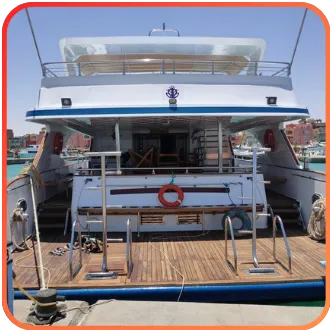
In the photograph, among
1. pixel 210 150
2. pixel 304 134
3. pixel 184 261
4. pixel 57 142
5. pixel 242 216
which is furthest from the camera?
pixel 304 134

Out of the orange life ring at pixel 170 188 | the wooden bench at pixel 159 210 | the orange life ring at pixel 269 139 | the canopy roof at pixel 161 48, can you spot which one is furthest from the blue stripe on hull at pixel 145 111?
the orange life ring at pixel 269 139

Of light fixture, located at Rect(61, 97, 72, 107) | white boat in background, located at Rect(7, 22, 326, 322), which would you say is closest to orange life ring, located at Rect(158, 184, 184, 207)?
white boat in background, located at Rect(7, 22, 326, 322)

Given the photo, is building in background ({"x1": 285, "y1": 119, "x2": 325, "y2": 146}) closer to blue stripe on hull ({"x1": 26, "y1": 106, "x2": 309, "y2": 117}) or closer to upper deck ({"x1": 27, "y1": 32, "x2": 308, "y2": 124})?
upper deck ({"x1": 27, "y1": 32, "x2": 308, "y2": 124})

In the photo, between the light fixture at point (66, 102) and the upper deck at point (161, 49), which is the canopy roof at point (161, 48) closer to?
the upper deck at point (161, 49)

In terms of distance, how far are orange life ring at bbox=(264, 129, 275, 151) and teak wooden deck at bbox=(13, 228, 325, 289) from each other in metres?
3.23

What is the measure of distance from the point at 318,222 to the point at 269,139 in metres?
3.59

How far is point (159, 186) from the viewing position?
→ 645 centimetres

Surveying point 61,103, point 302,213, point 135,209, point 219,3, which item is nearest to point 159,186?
point 135,209

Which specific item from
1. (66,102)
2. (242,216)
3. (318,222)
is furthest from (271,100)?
(66,102)

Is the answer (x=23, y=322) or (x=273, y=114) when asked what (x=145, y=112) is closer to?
(x=273, y=114)

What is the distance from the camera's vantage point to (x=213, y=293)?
3920 millimetres

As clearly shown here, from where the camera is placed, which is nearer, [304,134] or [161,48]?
[161,48]

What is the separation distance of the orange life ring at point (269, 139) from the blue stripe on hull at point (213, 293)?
5465mm

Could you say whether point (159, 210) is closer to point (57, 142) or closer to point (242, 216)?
point (242, 216)
